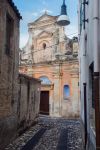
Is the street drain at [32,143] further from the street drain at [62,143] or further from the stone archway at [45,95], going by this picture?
the stone archway at [45,95]

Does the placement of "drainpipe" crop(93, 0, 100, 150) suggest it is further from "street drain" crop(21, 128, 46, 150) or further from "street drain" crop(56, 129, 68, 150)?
"street drain" crop(21, 128, 46, 150)

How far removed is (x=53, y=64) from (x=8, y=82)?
14.9 m

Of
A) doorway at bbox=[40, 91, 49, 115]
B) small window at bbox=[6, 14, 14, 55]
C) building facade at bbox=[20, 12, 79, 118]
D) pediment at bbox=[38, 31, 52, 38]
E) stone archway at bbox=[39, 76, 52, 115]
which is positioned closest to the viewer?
small window at bbox=[6, 14, 14, 55]

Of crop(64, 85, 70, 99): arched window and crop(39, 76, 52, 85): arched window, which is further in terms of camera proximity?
crop(39, 76, 52, 85): arched window

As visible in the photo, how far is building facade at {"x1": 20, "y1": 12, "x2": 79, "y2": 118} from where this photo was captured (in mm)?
23984

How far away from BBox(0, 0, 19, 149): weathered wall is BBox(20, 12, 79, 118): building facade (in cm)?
1259

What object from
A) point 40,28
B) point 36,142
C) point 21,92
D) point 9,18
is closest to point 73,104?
point 40,28

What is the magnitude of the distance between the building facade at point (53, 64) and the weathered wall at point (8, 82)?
12.6m

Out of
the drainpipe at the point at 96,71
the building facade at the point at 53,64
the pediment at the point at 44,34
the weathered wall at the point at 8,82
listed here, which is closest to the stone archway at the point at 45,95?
the building facade at the point at 53,64

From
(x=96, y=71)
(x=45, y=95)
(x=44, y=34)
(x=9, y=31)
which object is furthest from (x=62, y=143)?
(x=44, y=34)

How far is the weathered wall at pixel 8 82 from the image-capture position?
365 inches

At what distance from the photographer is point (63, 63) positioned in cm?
2444

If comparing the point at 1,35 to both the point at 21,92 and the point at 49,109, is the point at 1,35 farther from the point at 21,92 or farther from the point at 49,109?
the point at 49,109

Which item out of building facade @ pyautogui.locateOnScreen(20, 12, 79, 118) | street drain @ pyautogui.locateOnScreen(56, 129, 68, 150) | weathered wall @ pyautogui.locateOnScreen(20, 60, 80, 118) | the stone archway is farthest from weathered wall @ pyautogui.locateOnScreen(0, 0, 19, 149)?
the stone archway
